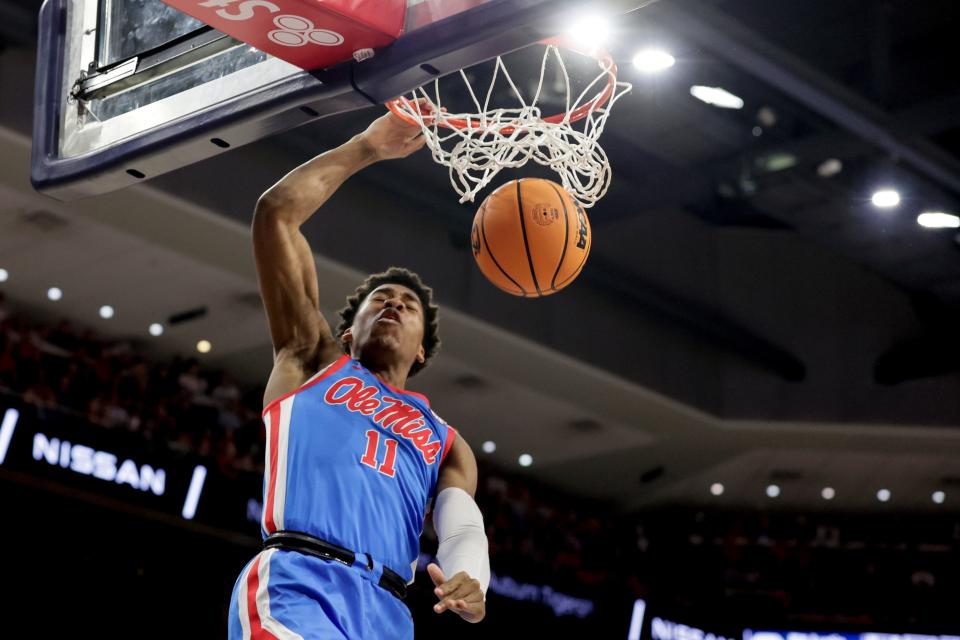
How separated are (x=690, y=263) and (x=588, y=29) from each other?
9.59m

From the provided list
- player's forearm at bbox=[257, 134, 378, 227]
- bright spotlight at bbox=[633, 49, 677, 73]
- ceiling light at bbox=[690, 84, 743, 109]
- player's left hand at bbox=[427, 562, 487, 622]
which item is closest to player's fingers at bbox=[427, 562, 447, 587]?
player's left hand at bbox=[427, 562, 487, 622]

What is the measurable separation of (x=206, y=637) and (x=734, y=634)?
5.25 m

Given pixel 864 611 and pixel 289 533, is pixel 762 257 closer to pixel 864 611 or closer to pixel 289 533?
pixel 864 611

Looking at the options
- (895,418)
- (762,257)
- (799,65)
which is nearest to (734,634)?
(895,418)

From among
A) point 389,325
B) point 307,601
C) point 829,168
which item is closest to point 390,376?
point 389,325

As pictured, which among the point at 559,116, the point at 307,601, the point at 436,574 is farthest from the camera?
the point at 559,116

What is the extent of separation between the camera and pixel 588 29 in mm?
2836

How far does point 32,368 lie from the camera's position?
9352mm

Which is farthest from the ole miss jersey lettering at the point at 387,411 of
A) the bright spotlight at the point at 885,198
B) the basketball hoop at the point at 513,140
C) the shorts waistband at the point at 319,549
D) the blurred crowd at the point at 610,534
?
the bright spotlight at the point at 885,198

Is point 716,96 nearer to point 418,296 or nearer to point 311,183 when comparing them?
point 418,296

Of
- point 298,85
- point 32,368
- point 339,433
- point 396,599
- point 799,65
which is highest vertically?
point 799,65

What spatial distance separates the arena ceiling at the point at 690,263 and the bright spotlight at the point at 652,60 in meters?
0.14

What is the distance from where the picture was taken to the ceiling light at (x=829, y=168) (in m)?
9.71

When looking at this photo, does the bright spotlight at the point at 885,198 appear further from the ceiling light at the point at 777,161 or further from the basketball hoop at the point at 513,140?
the basketball hoop at the point at 513,140
